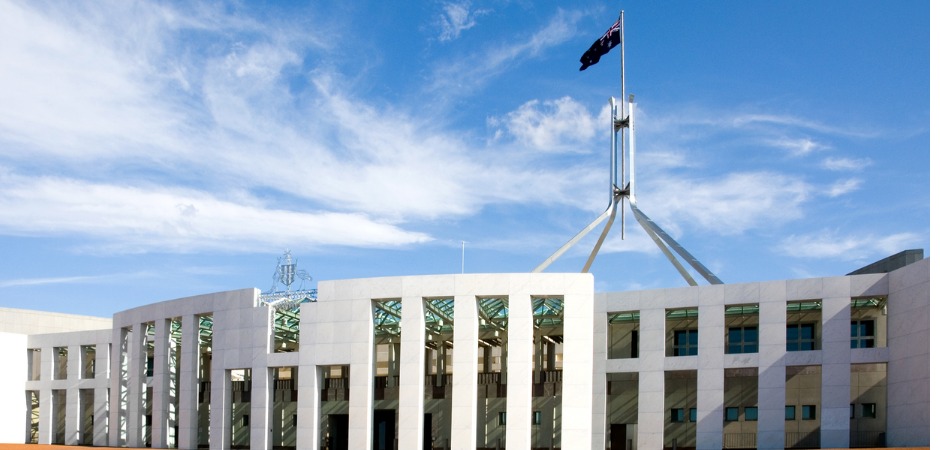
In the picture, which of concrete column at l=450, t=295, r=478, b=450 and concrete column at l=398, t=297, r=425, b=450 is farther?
concrete column at l=398, t=297, r=425, b=450

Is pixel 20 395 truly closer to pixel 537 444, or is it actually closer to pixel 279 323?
pixel 279 323

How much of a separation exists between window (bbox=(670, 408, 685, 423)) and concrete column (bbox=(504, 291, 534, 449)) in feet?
40.1

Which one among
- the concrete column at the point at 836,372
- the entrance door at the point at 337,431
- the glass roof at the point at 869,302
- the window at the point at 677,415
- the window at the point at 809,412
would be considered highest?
the glass roof at the point at 869,302

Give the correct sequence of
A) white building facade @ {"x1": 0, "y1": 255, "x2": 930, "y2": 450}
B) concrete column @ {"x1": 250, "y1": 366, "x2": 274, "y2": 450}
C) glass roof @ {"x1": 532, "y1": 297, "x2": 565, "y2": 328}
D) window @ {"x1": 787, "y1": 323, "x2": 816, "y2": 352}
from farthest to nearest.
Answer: concrete column @ {"x1": 250, "y1": 366, "x2": 274, "y2": 450} → window @ {"x1": 787, "y1": 323, "x2": 816, "y2": 352} → glass roof @ {"x1": 532, "y1": 297, "x2": 565, "y2": 328} → white building facade @ {"x1": 0, "y1": 255, "x2": 930, "y2": 450}

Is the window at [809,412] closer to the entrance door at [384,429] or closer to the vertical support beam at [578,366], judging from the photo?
the vertical support beam at [578,366]

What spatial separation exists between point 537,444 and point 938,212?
3942 centimetres

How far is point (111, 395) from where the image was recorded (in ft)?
230

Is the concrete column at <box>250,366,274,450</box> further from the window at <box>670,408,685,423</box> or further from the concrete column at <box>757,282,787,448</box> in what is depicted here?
the concrete column at <box>757,282,787,448</box>

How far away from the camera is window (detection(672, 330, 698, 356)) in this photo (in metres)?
60.0

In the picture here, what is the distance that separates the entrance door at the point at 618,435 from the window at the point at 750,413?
6.92 metres

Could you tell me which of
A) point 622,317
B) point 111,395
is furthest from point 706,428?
point 111,395

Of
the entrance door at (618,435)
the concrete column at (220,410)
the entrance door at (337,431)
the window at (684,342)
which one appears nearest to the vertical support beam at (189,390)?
the concrete column at (220,410)

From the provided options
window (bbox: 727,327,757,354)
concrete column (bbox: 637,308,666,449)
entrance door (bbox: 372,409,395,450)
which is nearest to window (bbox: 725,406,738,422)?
window (bbox: 727,327,757,354)

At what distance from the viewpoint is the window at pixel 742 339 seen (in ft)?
193
